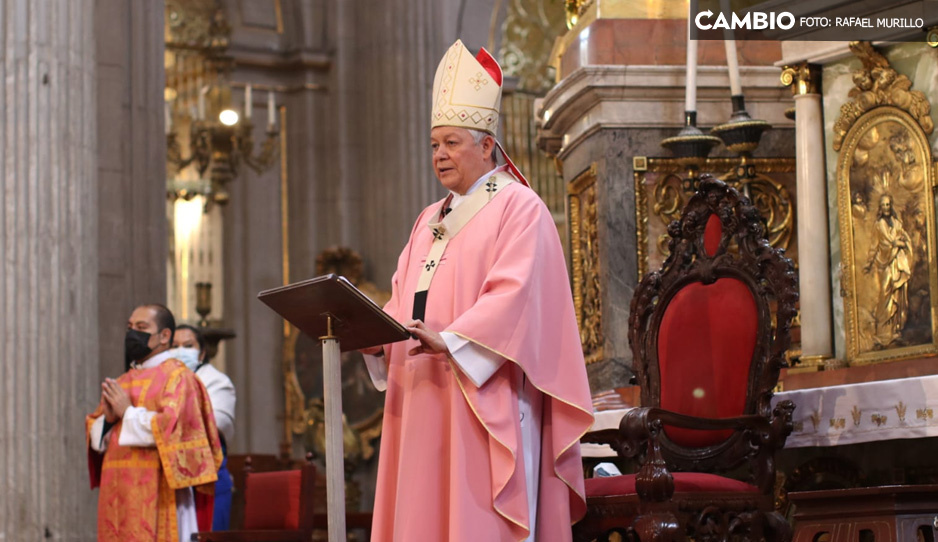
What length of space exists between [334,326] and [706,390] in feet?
5.04

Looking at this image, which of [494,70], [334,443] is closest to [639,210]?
[494,70]

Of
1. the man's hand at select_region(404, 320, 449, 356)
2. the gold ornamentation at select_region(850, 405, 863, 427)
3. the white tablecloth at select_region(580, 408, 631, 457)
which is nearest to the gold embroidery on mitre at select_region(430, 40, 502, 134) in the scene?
the man's hand at select_region(404, 320, 449, 356)

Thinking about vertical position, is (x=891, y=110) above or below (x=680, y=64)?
below

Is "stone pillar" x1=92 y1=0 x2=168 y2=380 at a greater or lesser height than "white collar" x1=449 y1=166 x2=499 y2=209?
greater

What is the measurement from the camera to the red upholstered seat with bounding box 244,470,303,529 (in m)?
6.53

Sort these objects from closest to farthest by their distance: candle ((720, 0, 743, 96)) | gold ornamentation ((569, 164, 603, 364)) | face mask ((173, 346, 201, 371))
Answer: candle ((720, 0, 743, 96))
gold ornamentation ((569, 164, 603, 364))
face mask ((173, 346, 201, 371))

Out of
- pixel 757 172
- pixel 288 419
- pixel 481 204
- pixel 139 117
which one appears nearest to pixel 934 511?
pixel 481 204

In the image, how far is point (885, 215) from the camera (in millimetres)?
5891

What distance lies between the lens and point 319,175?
16016mm

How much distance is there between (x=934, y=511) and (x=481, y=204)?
1.62 metres

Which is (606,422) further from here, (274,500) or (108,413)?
(108,413)

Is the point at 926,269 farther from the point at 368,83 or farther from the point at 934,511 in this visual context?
the point at 368,83

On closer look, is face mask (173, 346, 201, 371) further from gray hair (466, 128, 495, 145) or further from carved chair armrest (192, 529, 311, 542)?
gray hair (466, 128, 495, 145)

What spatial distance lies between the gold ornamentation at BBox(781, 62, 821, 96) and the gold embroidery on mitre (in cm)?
209
